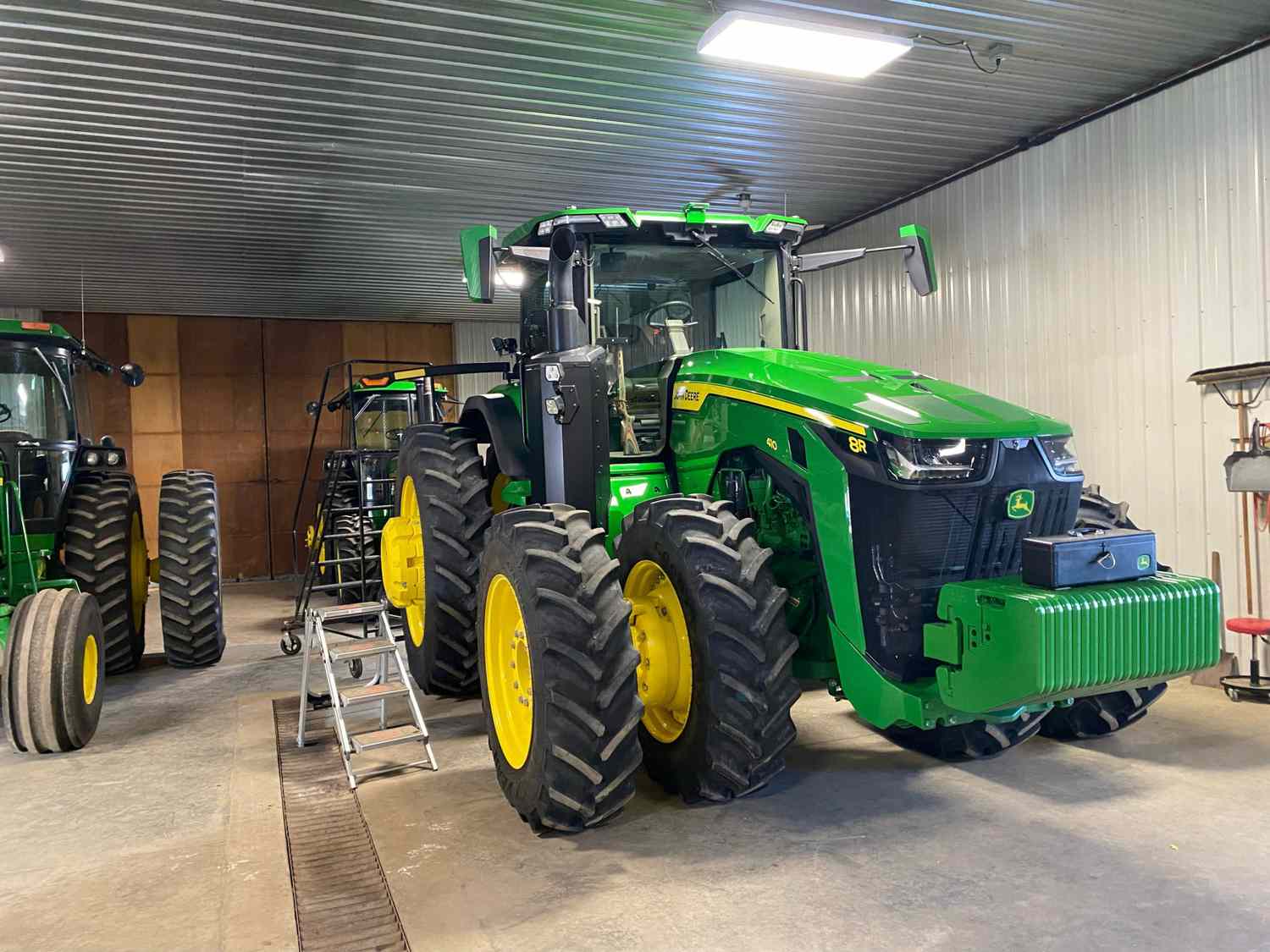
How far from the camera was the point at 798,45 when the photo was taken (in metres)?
5.29

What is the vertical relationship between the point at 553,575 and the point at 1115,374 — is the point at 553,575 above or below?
below

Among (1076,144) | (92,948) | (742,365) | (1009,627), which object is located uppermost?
(1076,144)

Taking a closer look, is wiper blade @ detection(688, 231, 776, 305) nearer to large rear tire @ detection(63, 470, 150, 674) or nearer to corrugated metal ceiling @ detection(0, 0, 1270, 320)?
corrugated metal ceiling @ detection(0, 0, 1270, 320)

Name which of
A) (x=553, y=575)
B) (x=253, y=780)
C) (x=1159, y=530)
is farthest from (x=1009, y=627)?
(x=1159, y=530)

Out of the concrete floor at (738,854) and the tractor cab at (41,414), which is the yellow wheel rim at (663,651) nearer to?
the concrete floor at (738,854)

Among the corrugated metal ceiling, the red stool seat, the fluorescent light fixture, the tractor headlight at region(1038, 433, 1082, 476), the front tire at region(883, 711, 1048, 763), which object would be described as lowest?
the front tire at region(883, 711, 1048, 763)

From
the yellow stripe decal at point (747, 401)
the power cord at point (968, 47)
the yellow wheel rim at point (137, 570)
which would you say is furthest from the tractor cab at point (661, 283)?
the yellow wheel rim at point (137, 570)

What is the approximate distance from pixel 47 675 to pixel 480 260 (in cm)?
307

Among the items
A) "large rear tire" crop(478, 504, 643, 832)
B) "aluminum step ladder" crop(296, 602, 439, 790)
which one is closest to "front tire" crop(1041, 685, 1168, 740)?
"large rear tire" crop(478, 504, 643, 832)

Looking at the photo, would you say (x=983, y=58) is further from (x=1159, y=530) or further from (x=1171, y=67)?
(x=1159, y=530)

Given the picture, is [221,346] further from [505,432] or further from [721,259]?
[721,259]

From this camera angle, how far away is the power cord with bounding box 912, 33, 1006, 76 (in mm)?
5430

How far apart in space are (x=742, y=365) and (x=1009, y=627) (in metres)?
1.60

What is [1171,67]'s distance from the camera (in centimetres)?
591
